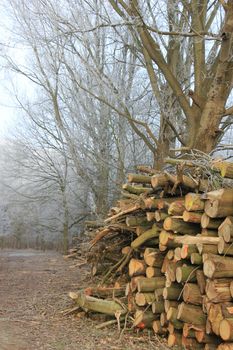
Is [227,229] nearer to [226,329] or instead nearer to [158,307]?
[226,329]

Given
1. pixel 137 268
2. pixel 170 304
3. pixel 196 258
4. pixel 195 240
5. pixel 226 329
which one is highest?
pixel 195 240

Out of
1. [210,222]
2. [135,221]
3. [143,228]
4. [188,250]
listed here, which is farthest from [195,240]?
[135,221]

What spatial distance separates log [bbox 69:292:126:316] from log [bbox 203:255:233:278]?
5.36 feet

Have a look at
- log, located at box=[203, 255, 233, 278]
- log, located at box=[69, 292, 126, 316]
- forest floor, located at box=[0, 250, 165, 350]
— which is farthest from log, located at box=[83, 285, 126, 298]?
log, located at box=[203, 255, 233, 278]

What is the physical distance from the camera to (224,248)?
14.1ft

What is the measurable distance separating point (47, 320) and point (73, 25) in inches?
248

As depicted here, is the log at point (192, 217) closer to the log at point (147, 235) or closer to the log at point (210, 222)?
the log at point (210, 222)

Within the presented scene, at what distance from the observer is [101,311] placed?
5613mm

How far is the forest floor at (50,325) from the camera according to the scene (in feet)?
15.6

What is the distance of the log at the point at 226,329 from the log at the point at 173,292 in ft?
2.89

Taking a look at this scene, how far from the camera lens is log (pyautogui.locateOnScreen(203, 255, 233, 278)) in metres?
4.25

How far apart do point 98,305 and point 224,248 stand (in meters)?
2.06

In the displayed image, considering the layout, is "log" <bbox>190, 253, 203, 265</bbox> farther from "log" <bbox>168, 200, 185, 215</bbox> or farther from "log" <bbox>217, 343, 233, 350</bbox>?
"log" <bbox>217, 343, 233, 350</bbox>

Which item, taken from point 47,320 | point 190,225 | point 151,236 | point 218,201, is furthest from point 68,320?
point 218,201
